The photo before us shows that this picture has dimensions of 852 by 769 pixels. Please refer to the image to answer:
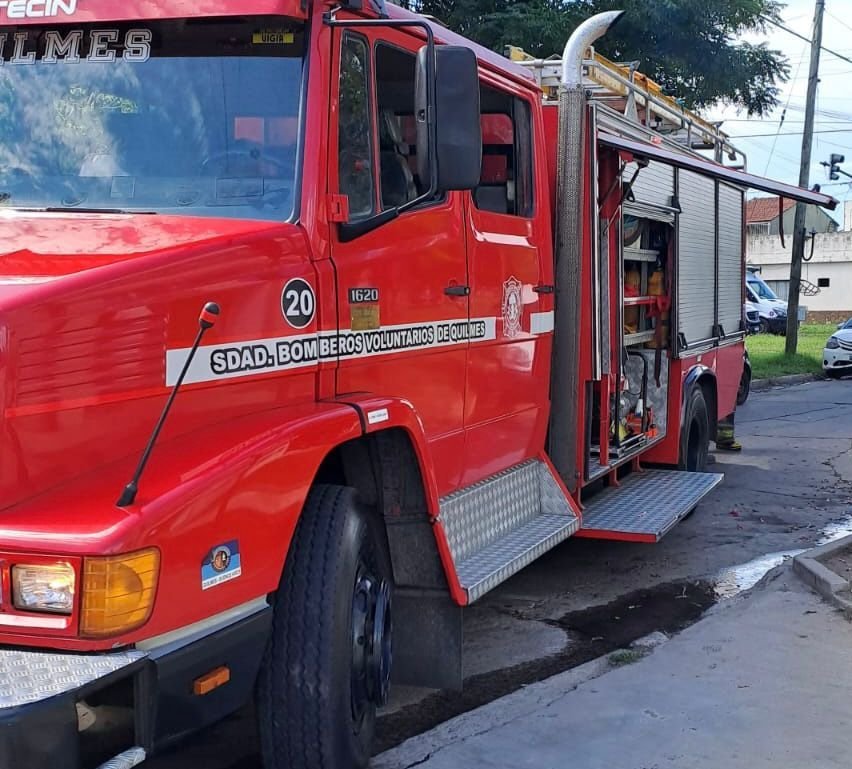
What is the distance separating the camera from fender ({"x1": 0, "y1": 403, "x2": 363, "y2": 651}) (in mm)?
2850

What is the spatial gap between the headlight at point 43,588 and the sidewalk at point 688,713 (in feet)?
5.94

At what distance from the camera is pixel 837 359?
21.7 metres

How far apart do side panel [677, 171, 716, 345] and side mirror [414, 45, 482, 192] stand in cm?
463

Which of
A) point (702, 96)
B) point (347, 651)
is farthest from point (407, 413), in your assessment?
point (702, 96)

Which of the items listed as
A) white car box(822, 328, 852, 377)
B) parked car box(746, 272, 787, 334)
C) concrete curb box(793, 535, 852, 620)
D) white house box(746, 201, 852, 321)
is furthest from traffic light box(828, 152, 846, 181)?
concrete curb box(793, 535, 852, 620)

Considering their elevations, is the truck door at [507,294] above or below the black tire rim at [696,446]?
above

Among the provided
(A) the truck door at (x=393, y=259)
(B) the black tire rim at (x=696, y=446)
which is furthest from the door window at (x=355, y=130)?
(B) the black tire rim at (x=696, y=446)

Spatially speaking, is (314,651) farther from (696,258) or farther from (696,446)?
(696,258)

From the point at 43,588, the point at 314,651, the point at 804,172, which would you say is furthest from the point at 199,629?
the point at 804,172

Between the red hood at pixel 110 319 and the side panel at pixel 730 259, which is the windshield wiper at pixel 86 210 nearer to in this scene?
the red hood at pixel 110 319

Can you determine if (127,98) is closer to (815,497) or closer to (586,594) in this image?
(586,594)

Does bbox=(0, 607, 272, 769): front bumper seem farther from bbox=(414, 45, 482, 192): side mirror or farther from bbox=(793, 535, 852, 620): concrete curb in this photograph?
bbox=(793, 535, 852, 620): concrete curb

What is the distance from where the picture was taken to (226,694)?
325 cm

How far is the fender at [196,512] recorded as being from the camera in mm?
2850
